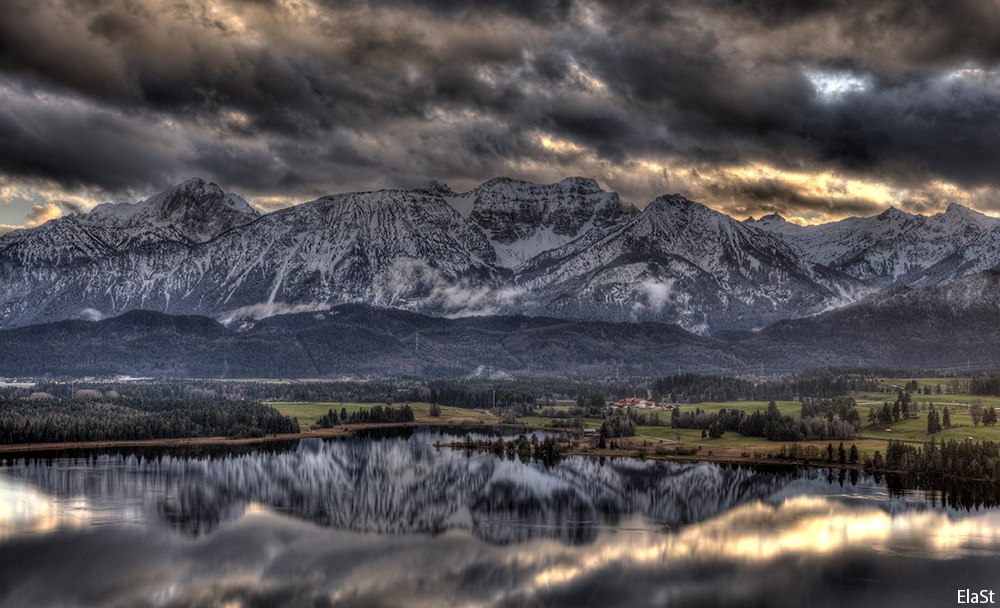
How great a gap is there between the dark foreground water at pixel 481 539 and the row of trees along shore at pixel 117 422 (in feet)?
125

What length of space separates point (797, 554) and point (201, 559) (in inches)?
2078

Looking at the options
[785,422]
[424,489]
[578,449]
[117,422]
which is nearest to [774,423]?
[785,422]

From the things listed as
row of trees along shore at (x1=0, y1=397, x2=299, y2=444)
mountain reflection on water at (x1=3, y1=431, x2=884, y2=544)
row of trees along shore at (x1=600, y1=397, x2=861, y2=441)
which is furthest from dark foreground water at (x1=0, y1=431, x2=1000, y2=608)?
row of trees along shore at (x1=0, y1=397, x2=299, y2=444)

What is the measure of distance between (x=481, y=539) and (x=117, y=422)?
4551 inches

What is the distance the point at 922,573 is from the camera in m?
74.1

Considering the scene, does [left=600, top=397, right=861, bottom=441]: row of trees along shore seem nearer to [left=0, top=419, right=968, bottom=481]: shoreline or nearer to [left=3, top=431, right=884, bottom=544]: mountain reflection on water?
[left=0, top=419, right=968, bottom=481]: shoreline

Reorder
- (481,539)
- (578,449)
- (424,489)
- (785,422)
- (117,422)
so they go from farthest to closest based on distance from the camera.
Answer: (117,422), (785,422), (578,449), (424,489), (481,539)

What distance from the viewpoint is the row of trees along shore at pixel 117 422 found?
16788cm

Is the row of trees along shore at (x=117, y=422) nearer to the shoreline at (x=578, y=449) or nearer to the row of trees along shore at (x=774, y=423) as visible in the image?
the shoreline at (x=578, y=449)

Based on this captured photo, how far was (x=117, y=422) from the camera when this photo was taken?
178500mm

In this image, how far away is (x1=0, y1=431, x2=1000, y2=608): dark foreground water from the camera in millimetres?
70688

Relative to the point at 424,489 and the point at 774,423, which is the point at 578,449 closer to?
the point at 774,423

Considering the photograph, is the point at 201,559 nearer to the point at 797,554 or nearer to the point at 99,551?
the point at 99,551

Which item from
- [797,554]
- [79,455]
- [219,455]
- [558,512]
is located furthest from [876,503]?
[79,455]
